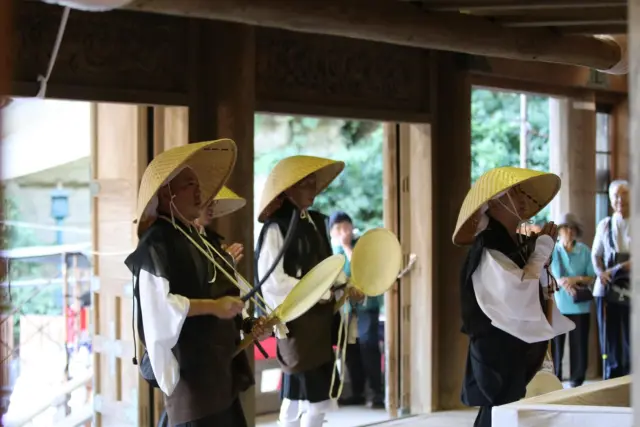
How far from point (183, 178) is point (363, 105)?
7.62 ft

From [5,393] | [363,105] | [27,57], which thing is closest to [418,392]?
[363,105]

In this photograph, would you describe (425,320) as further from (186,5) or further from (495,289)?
(186,5)

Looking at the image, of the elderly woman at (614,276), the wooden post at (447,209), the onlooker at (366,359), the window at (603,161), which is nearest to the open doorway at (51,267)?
the onlooker at (366,359)

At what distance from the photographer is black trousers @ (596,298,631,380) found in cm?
617

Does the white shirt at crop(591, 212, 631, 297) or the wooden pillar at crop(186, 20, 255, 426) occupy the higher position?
the wooden pillar at crop(186, 20, 255, 426)

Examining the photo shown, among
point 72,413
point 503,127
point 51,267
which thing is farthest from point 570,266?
point 51,267

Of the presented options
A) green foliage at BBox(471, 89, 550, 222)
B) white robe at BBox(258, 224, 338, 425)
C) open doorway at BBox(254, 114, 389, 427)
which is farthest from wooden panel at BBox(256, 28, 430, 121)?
green foliage at BBox(471, 89, 550, 222)

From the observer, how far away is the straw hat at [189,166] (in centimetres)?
293

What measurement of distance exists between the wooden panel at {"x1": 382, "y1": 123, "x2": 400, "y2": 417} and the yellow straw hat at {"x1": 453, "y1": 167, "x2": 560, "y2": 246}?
1914 millimetres

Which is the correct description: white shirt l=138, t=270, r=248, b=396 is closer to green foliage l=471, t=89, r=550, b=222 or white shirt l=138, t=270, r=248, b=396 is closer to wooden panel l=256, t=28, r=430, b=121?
wooden panel l=256, t=28, r=430, b=121

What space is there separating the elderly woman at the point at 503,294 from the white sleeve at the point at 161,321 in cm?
129

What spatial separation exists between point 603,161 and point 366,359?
93.8 inches

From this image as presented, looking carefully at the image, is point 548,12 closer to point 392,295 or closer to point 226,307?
point 392,295

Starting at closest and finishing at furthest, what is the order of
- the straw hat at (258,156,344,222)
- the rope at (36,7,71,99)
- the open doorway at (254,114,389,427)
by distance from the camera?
the rope at (36,7,71,99) < the straw hat at (258,156,344,222) < the open doorway at (254,114,389,427)
